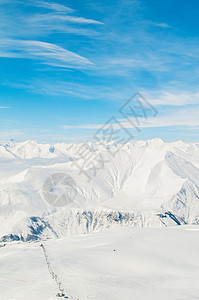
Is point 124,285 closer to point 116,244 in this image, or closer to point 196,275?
point 196,275

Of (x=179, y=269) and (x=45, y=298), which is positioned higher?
(x=45, y=298)

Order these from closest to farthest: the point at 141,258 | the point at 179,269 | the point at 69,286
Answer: the point at 69,286 < the point at 179,269 < the point at 141,258

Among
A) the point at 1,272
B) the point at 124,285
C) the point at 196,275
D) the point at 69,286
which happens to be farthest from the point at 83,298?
the point at 196,275

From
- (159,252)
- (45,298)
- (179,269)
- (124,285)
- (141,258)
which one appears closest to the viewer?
(45,298)

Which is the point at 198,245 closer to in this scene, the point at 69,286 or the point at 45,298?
the point at 69,286

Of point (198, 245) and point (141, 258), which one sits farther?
point (198, 245)

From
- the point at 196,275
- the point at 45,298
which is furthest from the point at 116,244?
the point at 45,298
